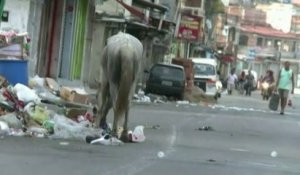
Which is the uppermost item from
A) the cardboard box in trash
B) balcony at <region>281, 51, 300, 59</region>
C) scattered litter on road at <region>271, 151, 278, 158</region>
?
scattered litter on road at <region>271, 151, 278, 158</region>

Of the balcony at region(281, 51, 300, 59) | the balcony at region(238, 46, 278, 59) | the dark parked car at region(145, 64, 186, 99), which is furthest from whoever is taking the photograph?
the balcony at region(281, 51, 300, 59)

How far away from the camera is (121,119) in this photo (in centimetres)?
1377

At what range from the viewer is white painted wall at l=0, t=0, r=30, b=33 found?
25.4 m

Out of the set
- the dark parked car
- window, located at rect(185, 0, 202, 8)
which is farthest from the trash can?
window, located at rect(185, 0, 202, 8)

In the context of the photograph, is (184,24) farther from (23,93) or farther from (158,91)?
(23,93)

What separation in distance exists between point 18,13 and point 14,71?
5474 millimetres

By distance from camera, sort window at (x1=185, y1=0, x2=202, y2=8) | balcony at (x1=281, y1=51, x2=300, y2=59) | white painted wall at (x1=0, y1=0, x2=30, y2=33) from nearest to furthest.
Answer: white painted wall at (x1=0, y1=0, x2=30, y2=33)
window at (x1=185, y1=0, x2=202, y2=8)
balcony at (x1=281, y1=51, x2=300, y2=59)

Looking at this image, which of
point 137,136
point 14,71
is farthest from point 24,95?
point 14,71

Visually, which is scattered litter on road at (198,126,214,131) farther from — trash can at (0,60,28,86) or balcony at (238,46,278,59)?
balcony at (238,46,278,59)

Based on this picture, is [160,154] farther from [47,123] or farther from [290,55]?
[290,55]

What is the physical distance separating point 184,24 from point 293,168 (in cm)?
4656

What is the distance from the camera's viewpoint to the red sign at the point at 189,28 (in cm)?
5631

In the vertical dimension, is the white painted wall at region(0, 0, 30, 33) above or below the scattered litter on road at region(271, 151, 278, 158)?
above

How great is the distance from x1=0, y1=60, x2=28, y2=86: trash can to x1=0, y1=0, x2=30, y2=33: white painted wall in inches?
197
